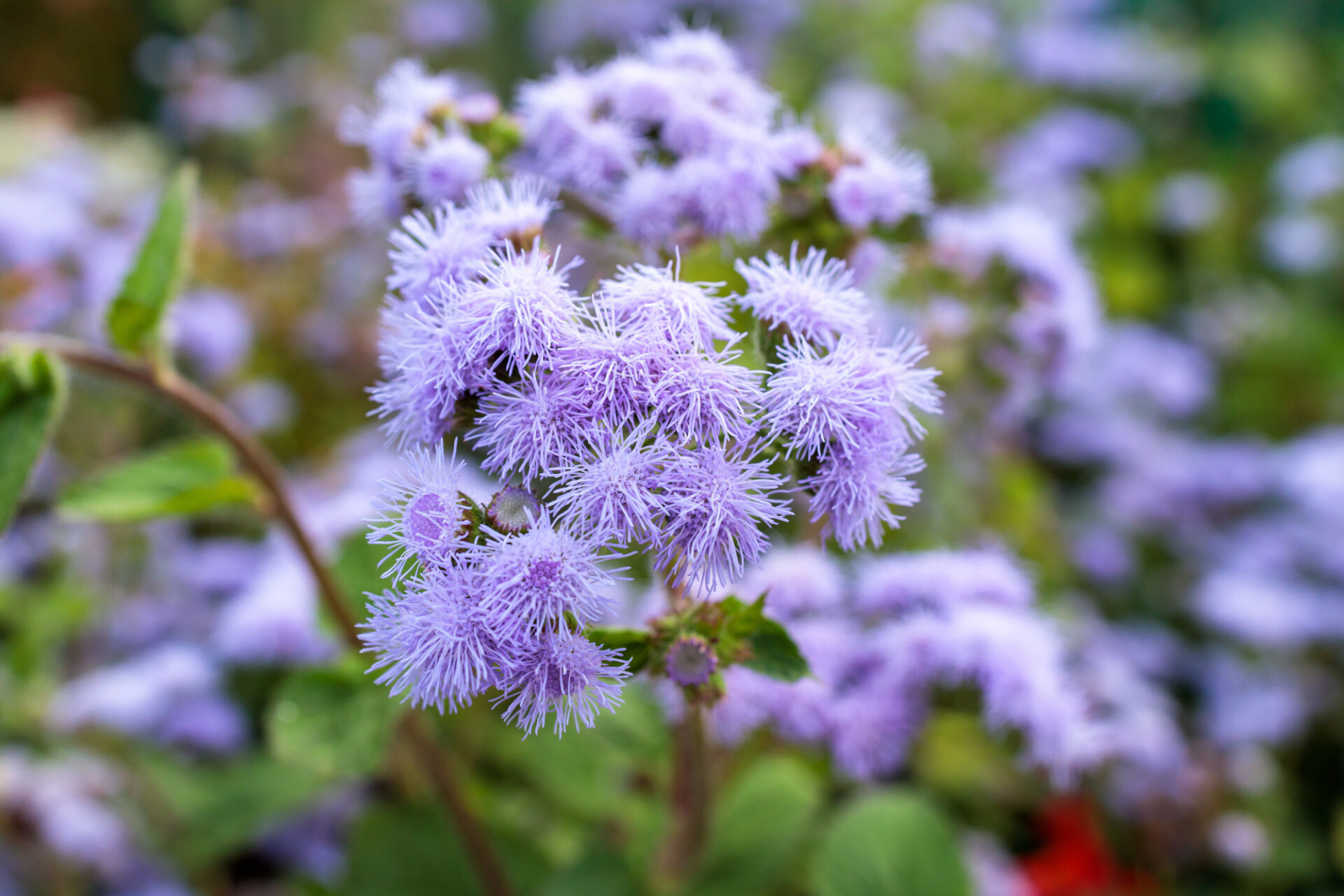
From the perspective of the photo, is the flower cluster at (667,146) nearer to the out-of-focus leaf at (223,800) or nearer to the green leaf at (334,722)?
the green leaf at (334,722)

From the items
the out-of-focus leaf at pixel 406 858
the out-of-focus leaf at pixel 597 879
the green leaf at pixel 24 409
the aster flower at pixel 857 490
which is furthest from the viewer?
the out-of-focus leaf at pixel 406 858

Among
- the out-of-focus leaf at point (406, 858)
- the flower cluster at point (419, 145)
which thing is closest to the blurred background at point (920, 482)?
the out-of-focus leaf at point (406, 858)

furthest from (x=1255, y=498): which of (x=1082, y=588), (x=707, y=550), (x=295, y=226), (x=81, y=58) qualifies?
(x=81, y=58)

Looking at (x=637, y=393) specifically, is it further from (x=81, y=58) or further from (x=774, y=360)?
(x=81, y=58)

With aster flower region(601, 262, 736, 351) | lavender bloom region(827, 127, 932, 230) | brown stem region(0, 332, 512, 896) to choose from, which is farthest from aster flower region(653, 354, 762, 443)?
brown stem region(0, 332, 512, 896)

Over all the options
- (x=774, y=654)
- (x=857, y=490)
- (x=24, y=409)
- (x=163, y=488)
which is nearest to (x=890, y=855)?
(x=774, y=654)

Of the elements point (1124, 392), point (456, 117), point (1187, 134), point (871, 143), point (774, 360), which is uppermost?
point (1187, 134)

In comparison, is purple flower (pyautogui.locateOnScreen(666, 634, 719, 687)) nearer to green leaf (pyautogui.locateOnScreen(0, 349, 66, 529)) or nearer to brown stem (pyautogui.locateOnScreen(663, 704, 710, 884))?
brown stem (pyautogui.locateOnScreen(663, 704, 710, 884))

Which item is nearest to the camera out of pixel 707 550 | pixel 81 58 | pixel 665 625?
pixel 707 550
